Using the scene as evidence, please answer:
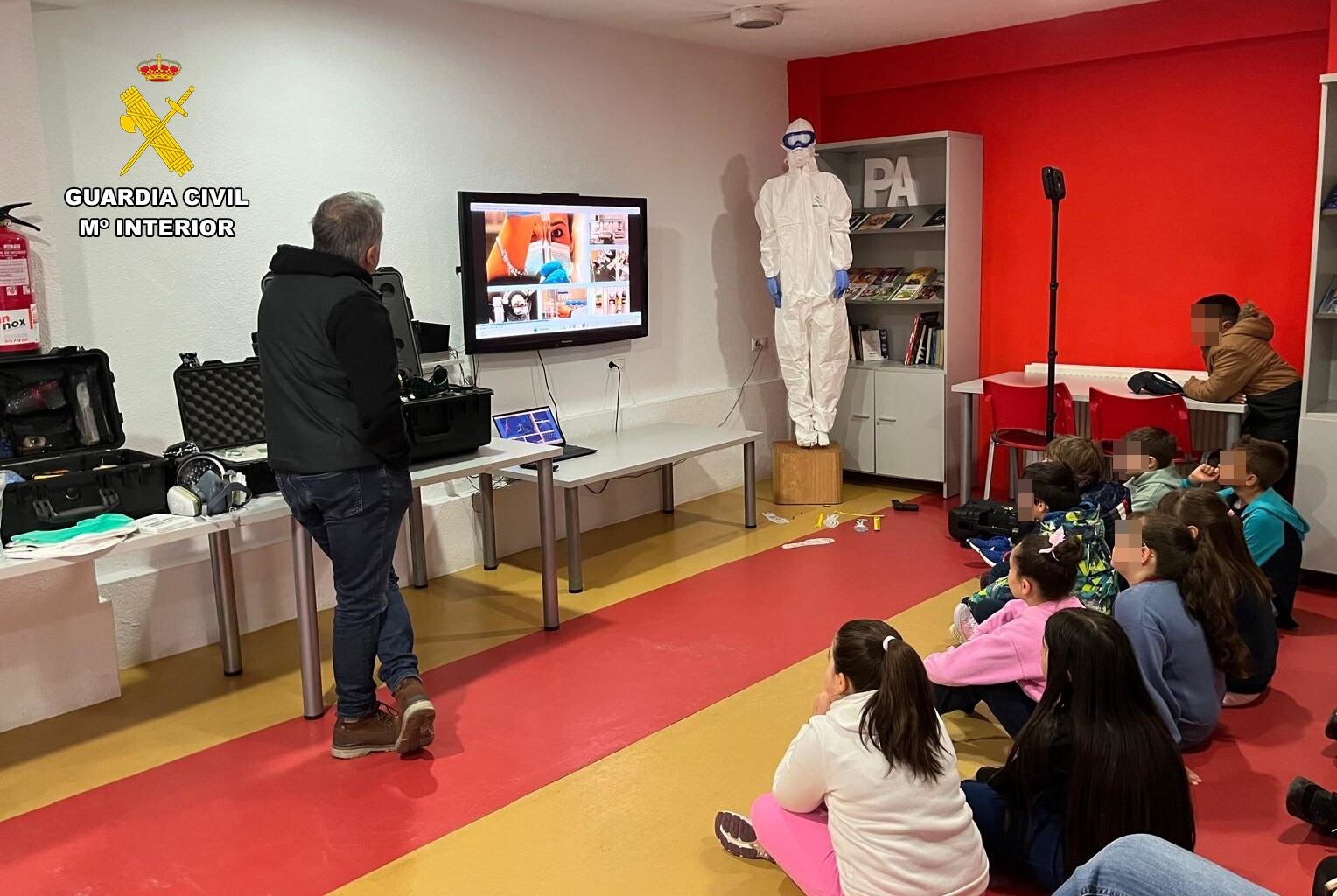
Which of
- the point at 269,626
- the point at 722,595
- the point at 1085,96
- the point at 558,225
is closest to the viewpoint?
the point at 269,626

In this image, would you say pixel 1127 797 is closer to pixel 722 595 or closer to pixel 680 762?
pixel 680 762

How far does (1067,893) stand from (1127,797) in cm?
78

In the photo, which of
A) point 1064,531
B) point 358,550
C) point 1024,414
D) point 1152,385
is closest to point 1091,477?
point 1064,531

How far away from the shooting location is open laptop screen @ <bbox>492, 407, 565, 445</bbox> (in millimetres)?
5250

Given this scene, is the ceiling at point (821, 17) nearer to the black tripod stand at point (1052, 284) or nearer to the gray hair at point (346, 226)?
the black tripod stand at point (1052, 284)

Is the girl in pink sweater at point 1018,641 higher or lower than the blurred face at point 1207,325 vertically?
lower

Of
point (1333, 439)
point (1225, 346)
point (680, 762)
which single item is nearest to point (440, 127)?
point (680, 762)

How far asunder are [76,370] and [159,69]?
1.23 meters

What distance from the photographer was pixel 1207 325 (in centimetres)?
500

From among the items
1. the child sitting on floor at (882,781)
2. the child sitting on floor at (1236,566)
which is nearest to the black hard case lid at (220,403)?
the child sitting on floor at (882,781)

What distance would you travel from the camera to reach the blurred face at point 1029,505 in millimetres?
3740

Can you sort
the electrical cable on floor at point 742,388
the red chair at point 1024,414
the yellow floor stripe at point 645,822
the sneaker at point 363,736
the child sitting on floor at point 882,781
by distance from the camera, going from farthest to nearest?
1. the electrical cable on floor at point 742,388
2. the red chair at point 1024,414
3. the sneaker at point 363,736
4. the yellow floor stripe at point 645,822
5. the child sitting on floor at point 882,781

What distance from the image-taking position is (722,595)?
483cm

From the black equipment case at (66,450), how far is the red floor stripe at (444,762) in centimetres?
82
